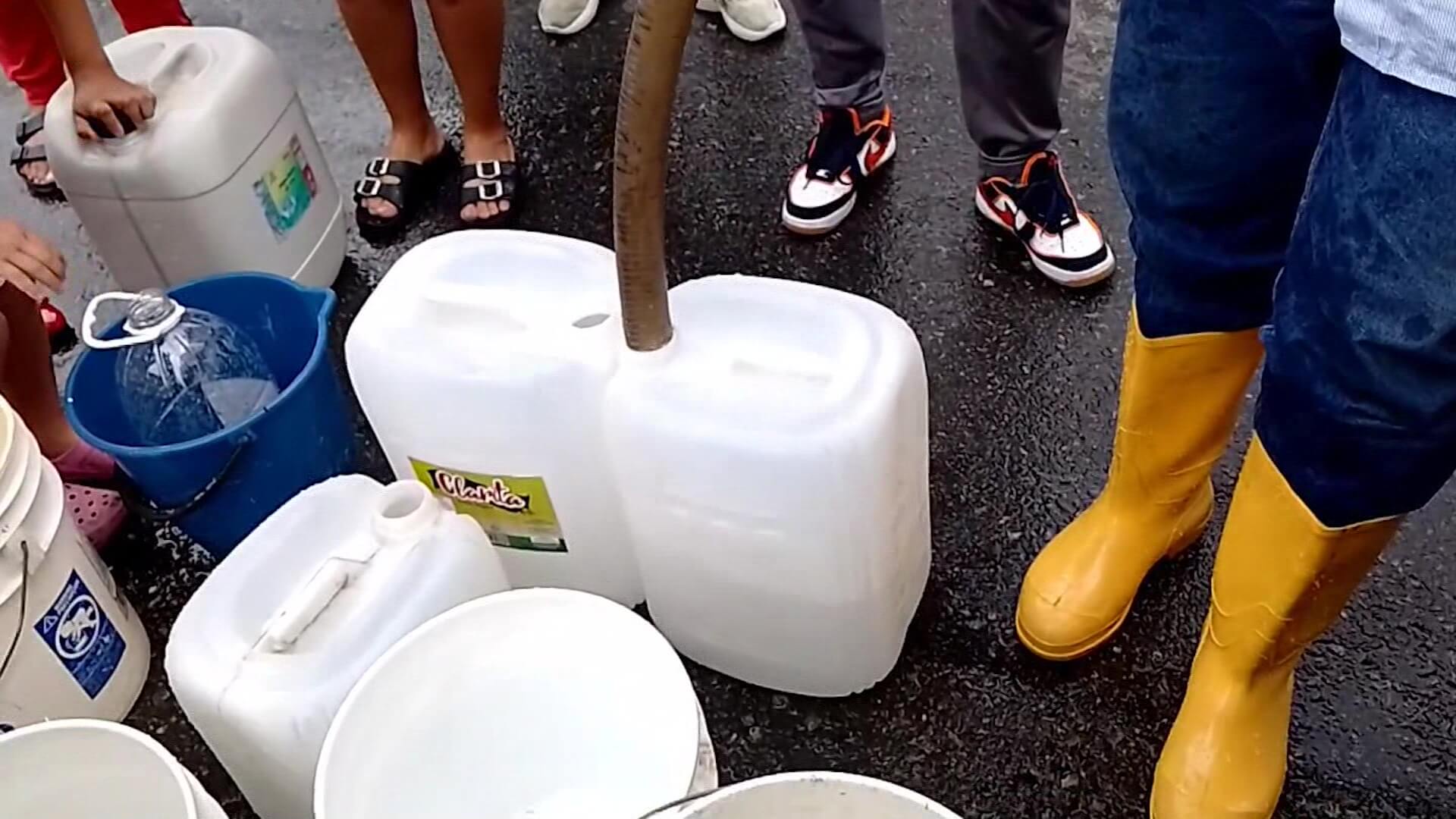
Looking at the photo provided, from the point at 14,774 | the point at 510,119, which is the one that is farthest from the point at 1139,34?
the point at 510,119

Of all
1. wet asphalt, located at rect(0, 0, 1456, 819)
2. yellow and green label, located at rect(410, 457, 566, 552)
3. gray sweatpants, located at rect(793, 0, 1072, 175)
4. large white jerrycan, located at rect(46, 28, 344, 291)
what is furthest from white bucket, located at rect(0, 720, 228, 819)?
gray sweatpants, located at rect(793, 0, 1072, 175)

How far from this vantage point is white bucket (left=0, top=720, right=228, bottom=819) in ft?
3.02

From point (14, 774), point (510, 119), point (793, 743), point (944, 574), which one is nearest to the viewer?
point (14, 774)

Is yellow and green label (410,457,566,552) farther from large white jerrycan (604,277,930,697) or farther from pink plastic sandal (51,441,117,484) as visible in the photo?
pink plastic sandal (51,441,117,484)

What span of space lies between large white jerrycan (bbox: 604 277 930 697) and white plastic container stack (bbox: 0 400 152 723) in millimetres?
483

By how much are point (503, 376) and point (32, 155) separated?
1165mm

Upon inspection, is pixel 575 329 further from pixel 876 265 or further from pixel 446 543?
pixel 876 265

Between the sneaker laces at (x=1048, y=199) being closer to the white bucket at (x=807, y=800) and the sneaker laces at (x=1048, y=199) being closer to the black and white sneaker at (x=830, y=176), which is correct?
the black and white sneaker at (x=830, y=176)

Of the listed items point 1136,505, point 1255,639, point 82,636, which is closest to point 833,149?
point 1136,505

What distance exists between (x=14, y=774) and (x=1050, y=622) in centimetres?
82

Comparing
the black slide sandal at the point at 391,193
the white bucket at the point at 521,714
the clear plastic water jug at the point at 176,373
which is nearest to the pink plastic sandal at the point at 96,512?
the clear plastic water jug at the point at 176,373

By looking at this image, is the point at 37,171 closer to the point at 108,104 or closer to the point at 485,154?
the point at 108,104

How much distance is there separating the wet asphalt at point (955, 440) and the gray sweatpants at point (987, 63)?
0.43 ft

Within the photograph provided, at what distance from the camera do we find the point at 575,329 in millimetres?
1060
